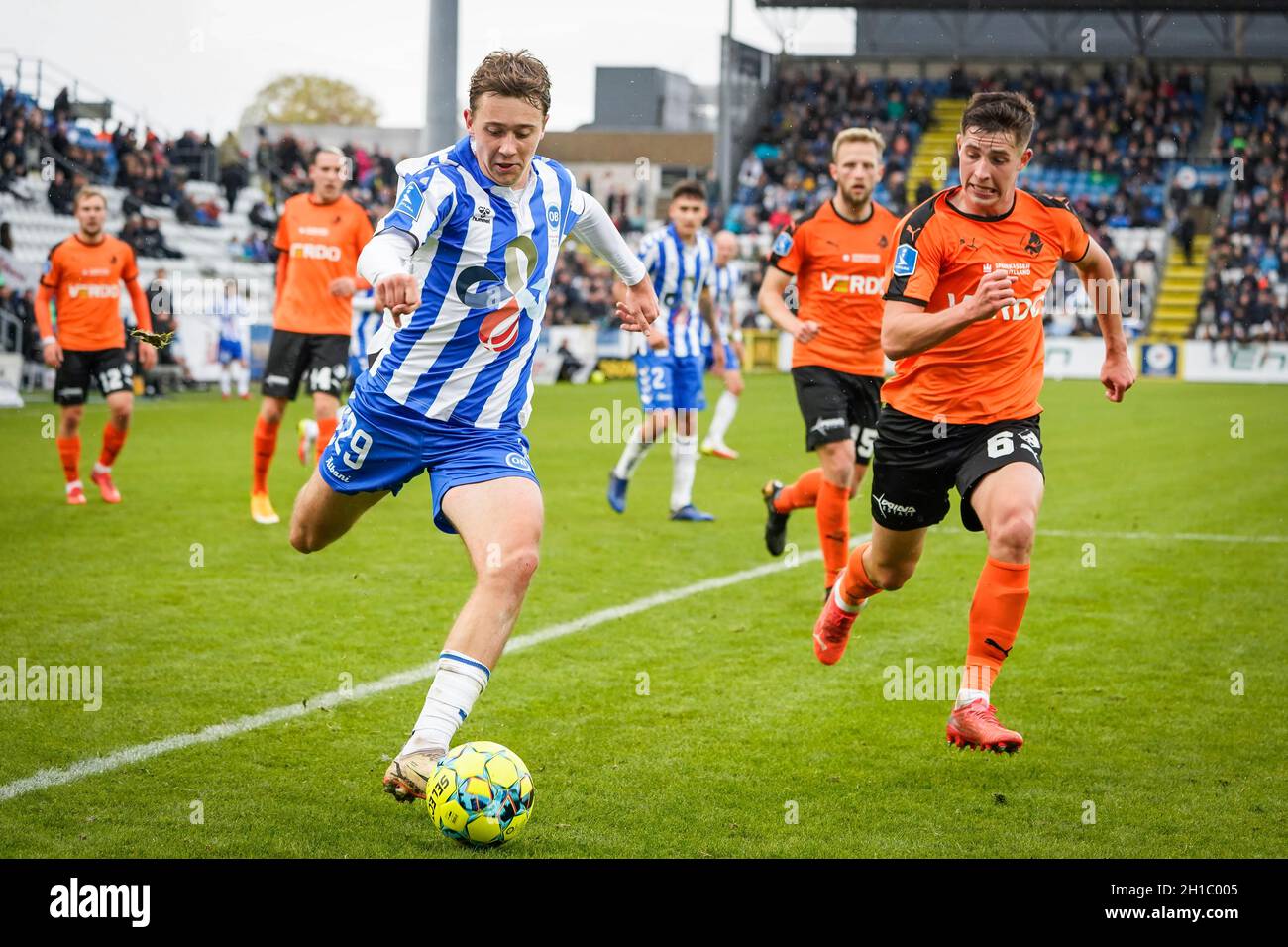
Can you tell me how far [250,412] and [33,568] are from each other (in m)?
13.5

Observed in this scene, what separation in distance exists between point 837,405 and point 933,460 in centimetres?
256

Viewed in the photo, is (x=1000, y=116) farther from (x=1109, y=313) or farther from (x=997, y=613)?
(x=997, y=613)

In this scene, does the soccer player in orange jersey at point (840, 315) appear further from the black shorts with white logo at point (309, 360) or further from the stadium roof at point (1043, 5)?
the stadium roof at point (1043, 5)

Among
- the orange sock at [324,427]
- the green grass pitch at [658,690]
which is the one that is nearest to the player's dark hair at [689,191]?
the green grass pitch at [658,690]

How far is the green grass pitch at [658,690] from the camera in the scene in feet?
13.9

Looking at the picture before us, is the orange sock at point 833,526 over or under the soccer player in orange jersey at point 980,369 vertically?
under

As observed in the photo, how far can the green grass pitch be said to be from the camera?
4246mm

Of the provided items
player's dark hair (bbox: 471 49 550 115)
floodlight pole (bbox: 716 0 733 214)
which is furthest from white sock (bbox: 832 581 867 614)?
floodlight pole (bbox: 716 0 733 214)

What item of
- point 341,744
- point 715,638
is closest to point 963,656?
point 715,638

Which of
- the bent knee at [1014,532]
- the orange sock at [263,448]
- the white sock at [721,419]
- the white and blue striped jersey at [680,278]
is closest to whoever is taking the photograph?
the bent knee at [1014,532]

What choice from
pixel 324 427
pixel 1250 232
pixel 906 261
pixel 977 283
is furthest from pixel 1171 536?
pixel 1250 232

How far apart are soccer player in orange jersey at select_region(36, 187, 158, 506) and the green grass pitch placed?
568 millimetres

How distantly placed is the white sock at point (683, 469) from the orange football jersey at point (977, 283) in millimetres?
5722
